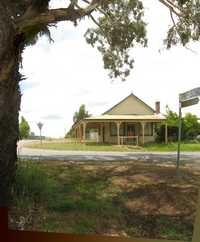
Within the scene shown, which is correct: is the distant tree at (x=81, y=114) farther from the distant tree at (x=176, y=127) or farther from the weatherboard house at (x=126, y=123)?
the distant tree at (x=176, y=127)

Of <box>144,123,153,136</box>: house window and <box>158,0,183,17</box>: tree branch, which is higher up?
<box>158,0,183,17</box>: tree branch

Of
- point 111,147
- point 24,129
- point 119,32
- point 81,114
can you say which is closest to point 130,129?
point 111,147

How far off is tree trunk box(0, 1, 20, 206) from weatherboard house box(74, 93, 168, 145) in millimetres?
394

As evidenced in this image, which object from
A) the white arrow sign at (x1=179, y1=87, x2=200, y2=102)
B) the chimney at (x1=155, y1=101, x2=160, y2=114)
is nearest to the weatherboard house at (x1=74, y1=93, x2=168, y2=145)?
the chimney at (x1=155, y1=101, x2=160, y2=114)

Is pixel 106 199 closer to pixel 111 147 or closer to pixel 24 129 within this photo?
pixel 111 147

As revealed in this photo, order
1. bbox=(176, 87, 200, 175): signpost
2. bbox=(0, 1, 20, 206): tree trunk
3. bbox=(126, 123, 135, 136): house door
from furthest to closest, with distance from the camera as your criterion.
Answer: bbox=(0, 1, 20, 206): tree trunk, bbox=(126, 123, 135, 136): house door, bbox=(176, 87, 200, 175): signpost

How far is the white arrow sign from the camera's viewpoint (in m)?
2.29

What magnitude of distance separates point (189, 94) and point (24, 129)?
912mm

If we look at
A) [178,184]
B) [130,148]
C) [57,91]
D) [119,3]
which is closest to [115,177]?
[130,148]

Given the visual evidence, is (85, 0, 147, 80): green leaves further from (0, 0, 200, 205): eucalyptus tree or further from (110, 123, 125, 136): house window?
(110, 123, 125, 136): house window

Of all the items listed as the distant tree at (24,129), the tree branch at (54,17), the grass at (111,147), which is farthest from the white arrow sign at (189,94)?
the distant tree at (24,129)

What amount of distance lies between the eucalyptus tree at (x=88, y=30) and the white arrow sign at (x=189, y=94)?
249mm

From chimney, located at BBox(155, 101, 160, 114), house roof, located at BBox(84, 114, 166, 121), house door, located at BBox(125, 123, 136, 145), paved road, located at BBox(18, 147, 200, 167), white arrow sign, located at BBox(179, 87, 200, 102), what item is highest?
white arrow sign, located at BBox(179, 87, 200, 102)

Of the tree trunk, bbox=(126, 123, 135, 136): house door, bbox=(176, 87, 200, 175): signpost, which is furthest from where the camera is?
the tree trunk
